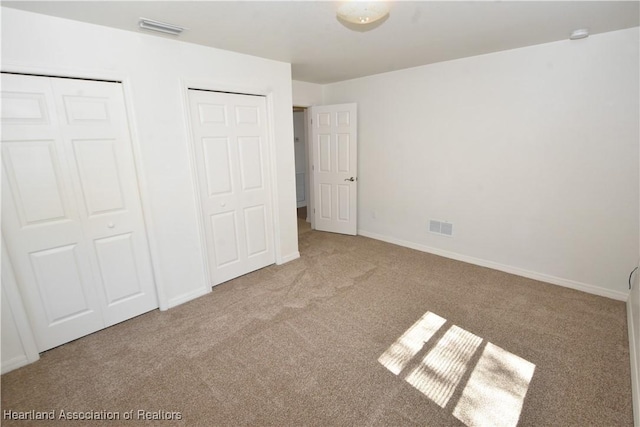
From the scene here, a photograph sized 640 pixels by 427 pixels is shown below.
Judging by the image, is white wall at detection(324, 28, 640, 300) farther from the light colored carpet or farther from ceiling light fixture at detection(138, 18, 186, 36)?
ceiling light fixture at detection(138, 18, 186, 36)

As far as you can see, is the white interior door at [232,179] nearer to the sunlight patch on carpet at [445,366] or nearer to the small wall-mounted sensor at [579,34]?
the sunlight patch on carpet at [445,366]

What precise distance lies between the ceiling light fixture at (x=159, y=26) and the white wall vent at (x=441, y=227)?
350 centimetres

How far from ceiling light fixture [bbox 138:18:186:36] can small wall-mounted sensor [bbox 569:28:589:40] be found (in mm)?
3268

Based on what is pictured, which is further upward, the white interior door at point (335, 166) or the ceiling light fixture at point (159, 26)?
the ceiling light fixture at point (159, 26)

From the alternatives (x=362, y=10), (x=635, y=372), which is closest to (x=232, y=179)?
(x=362, y=10)

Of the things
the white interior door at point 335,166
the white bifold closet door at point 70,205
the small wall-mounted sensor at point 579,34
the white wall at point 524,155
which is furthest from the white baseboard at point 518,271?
the white bifold closet door at point 70,205

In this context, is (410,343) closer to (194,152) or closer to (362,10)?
(362,10)

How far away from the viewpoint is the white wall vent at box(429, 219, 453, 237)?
152 inches

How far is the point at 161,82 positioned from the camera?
252 centimetres

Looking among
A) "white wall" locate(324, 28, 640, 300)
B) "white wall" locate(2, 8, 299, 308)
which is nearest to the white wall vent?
"white wall" locate(324, 28, 640, 300)

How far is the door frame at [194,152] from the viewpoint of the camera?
2.70 metres

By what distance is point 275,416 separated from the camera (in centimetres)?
171

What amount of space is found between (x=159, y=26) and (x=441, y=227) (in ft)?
12.1

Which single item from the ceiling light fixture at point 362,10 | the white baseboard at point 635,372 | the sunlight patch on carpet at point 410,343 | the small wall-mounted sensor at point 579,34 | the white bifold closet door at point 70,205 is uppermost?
the small wall-mounted sensor at point 579,34
